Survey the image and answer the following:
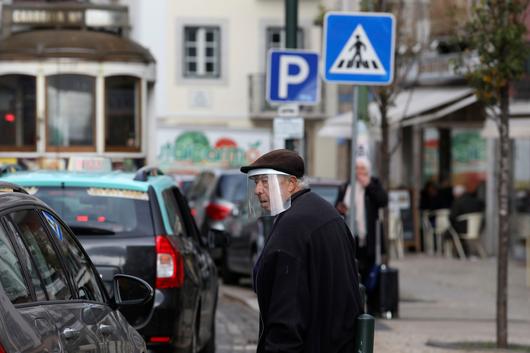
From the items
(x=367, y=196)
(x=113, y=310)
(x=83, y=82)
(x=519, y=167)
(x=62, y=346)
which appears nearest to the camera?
(x=62, y=346)

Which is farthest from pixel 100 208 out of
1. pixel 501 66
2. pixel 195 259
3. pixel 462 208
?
pixel 462 208

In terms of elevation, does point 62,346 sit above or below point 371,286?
above

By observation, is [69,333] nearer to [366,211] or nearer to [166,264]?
[166,264]

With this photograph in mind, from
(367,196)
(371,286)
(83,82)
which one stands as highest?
(83,82)

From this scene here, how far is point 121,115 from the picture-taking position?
20.8 meters

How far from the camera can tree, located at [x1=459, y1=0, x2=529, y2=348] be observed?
12539mm

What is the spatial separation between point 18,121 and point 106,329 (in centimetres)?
1460

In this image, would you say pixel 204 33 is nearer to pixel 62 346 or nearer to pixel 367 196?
pixel 367 196

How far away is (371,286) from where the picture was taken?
14.8m

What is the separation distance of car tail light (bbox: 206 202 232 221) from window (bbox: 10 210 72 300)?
15840 millimetres

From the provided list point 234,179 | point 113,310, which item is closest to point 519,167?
point 234,179

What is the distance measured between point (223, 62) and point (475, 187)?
14.4 metres

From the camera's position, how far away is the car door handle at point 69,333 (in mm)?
5241

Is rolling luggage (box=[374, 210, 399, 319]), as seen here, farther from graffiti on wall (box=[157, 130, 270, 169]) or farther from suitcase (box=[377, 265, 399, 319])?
graffiti on wall (box=[157, 130, 270, 169])
